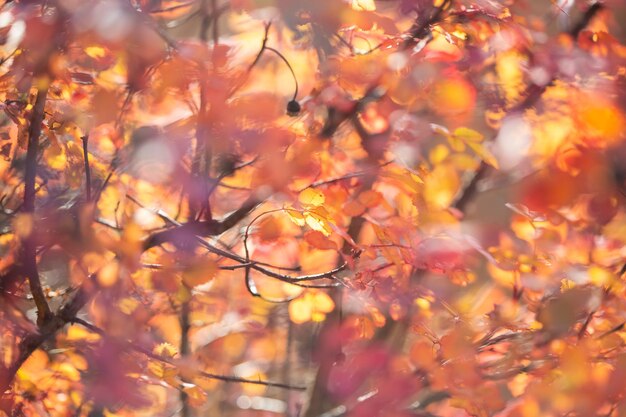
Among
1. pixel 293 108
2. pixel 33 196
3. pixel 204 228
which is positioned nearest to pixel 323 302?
pixel 204 228

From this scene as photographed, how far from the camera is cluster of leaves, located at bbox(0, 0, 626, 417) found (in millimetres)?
2346

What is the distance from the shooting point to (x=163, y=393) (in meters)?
4.11

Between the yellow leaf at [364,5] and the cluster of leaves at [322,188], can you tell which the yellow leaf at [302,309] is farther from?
the yellow leaf at [364,5]

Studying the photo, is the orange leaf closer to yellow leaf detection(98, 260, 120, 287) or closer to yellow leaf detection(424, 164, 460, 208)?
yellow leaf detection(424, 164, 460, 208)

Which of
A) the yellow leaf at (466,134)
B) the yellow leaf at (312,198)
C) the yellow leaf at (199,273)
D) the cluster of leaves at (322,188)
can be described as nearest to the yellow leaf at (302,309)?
the cluster of leaves at (322,188)

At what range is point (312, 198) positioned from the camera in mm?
2131

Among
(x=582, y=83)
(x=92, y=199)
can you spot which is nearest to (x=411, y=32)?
(x=582, y=83)

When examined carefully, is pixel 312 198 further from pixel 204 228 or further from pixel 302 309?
pixel 302 309

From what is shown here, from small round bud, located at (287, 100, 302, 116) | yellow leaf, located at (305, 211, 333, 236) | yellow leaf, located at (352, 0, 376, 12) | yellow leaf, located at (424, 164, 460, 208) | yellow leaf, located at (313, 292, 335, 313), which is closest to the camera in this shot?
yellow leaf, located at (305, 211, 333, 236)

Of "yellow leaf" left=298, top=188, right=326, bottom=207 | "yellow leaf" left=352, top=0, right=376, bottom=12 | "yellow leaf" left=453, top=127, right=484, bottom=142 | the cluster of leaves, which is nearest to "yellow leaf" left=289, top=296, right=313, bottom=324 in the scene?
the cluster of leaves

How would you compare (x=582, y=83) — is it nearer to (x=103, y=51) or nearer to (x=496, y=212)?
(x=103, y=51)

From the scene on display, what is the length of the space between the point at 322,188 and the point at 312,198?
740 mm

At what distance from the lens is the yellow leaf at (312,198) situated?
2.11m

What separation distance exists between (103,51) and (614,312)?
2258 mm
